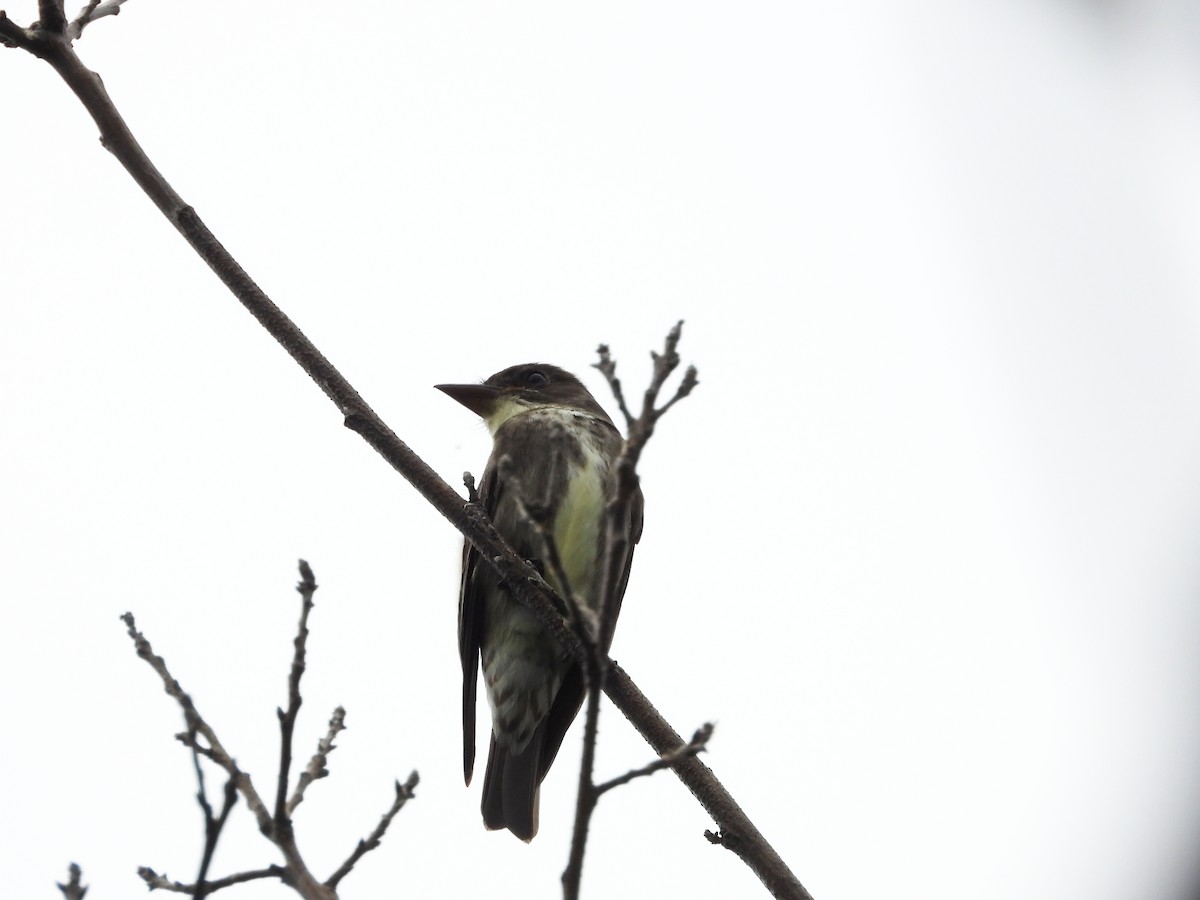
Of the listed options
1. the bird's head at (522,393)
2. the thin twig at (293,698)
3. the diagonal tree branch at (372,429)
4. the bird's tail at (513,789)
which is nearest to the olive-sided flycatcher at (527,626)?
the bird's tail at (513,789)

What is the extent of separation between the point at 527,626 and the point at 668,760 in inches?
134

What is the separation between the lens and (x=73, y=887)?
2766 mm

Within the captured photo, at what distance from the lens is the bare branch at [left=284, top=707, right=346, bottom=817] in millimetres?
3115

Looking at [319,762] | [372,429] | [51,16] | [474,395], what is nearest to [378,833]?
[319,762]

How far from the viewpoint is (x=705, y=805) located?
11.9ft

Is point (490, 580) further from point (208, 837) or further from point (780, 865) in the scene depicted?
point (208, 837)

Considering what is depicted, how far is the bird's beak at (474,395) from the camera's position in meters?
7.10

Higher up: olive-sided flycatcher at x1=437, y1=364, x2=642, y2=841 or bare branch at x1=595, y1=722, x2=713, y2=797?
olive-sided flycatcher at x1=437, y1=364, x2=642, y2=841

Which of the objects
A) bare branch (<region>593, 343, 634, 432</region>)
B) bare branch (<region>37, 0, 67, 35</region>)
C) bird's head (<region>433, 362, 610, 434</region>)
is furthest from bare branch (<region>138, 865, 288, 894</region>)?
bird's head (<region>433, 362, 610, 434</region>)

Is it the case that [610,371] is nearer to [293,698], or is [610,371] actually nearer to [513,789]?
[293,698]

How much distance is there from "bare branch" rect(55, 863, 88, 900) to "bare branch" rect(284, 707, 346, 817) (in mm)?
462

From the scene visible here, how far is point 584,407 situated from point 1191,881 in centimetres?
536

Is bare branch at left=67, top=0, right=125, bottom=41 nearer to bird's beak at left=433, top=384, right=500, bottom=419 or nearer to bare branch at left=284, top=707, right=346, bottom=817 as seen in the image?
bare branch at left=284, top=707, right=346, bottom=817

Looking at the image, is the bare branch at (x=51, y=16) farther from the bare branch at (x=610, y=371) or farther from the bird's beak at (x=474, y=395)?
the bird's beak at (x=474, y=395)
